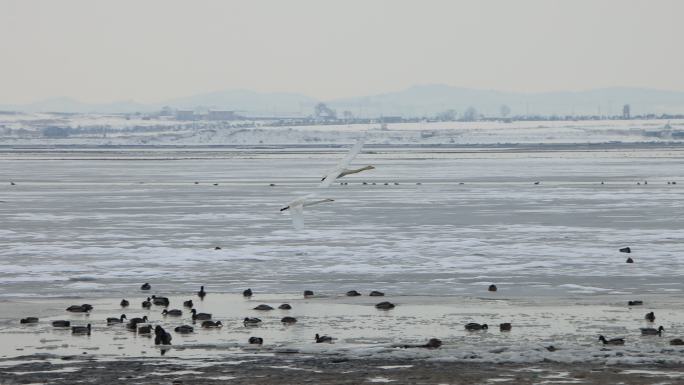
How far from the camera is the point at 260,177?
72.9 meters

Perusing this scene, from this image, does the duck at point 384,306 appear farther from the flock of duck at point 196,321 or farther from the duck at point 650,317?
the duck at point 650,317

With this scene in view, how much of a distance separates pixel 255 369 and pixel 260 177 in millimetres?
56403

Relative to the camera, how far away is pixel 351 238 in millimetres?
34656

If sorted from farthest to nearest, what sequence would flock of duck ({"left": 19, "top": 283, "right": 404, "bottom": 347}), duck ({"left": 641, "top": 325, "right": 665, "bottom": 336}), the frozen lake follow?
the frozen lake → duck ({"left": 641, "top": 325, "right": 665, "bottom": 336}) → flock of duck ({"left": 19, "top": 283, "right": 404, "bottom": 347})

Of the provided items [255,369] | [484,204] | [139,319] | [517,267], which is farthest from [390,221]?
[255,369]

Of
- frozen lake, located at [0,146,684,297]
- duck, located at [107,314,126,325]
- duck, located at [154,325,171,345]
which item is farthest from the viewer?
frozen lake, located at [0,146,684,297]

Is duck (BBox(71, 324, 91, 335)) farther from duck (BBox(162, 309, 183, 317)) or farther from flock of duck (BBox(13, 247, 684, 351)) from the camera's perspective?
duck (BBox(162, 309, 183, 317))

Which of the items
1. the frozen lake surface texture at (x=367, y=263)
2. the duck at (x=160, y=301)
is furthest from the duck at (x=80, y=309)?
the duck at (x=160, y=301)

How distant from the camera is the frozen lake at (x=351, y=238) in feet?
85.1

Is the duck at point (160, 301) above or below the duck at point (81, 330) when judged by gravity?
above

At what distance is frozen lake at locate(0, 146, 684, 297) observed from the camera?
26.0 meters

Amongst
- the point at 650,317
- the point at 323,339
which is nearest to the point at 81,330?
the point at 323,339

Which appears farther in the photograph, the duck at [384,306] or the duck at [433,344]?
the duck at [384,306]

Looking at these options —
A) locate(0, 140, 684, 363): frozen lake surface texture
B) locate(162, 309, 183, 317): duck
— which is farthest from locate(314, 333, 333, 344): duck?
locate(162, 309, 183, 317): duck
